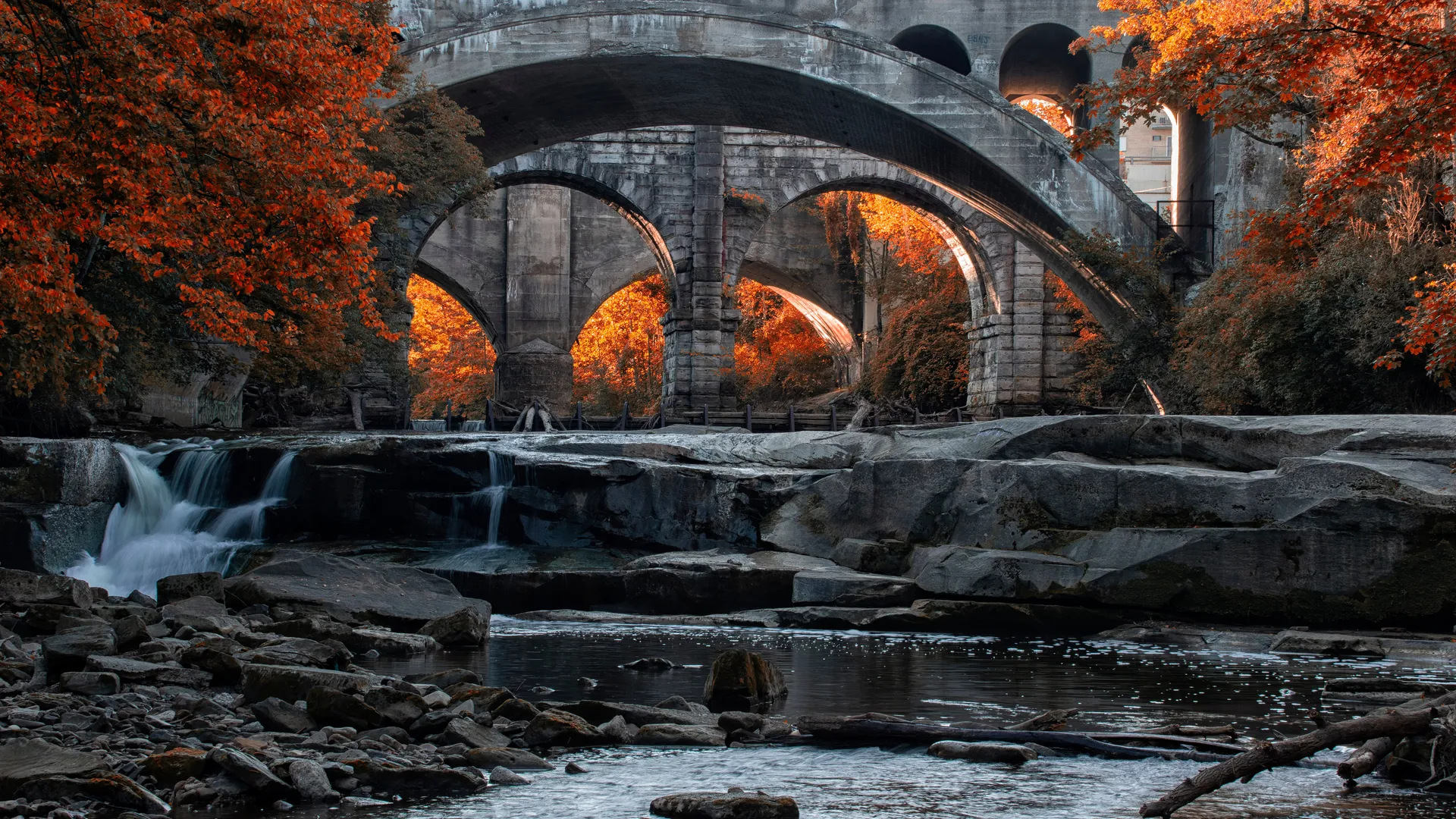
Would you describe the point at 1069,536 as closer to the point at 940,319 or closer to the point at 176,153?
the point at 176,153

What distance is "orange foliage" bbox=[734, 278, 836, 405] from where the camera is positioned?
40.7 meters

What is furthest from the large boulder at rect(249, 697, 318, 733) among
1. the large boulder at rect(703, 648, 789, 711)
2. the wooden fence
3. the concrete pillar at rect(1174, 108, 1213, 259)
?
the wooden fence

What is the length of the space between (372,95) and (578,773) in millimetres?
15920

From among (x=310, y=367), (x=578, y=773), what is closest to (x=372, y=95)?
(x=310, y=367)

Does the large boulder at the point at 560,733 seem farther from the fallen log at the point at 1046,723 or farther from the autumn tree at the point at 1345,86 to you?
the autumn tree at the point at 1345,86

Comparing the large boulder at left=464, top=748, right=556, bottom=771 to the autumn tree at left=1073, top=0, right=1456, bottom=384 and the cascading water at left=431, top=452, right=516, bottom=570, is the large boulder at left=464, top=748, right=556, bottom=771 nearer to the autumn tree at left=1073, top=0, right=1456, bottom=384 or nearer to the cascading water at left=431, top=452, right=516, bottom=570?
the autumn tree at left=1073, top=0, right=1456, bottom=384

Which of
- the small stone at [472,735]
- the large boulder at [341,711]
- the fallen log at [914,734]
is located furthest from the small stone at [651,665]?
the large boulder at [341,711]

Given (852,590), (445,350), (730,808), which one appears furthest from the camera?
(445,350)

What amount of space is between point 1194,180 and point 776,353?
1925 cm

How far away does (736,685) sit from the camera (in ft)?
23.3

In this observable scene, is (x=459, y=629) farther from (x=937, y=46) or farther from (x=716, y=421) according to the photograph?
(x=937, y=46)

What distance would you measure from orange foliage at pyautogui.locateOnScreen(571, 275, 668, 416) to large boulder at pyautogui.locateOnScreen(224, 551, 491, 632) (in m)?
32.1

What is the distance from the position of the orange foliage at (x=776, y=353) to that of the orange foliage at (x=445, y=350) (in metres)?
10.7

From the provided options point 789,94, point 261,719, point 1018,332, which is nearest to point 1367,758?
point 261,719
